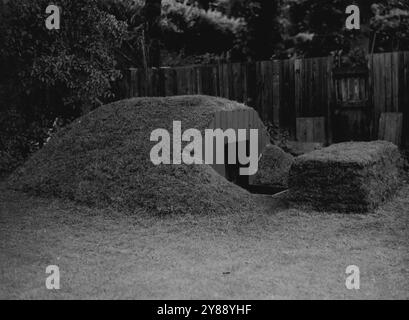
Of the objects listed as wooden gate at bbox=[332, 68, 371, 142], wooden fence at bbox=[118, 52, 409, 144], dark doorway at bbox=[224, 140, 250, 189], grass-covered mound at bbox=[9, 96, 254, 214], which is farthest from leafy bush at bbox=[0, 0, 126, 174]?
wooden gate at bbox=[332, 68, 371, 142]

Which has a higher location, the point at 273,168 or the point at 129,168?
the point at 129,168

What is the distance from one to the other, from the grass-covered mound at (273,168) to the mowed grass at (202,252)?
1.26m

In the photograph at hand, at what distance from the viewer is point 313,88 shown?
10.1 m

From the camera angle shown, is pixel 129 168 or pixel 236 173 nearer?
pixel 129 168

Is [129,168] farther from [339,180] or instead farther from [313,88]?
[313,88]

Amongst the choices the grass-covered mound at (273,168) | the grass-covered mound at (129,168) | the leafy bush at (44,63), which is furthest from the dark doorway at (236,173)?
the leafy bush at (44,63)

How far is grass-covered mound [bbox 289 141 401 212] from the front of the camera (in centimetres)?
645

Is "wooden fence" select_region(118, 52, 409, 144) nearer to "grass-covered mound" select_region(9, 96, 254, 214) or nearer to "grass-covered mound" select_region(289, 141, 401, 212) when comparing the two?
"grass-covered mound" select_region(9, 96, 254, 214)

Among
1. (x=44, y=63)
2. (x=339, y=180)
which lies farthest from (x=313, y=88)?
(x=44, y=63)

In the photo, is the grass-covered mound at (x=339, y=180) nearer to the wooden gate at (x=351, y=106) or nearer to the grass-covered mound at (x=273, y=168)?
the grass-covered mound at (x=273, y=168)

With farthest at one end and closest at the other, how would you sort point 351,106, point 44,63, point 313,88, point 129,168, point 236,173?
point 313,88 → point 351,106 → point 44,63 → point 236,173 → point 129,168

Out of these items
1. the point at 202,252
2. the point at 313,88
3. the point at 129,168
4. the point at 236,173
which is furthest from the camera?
the point at 313,88

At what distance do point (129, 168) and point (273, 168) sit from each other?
8.25 feet
